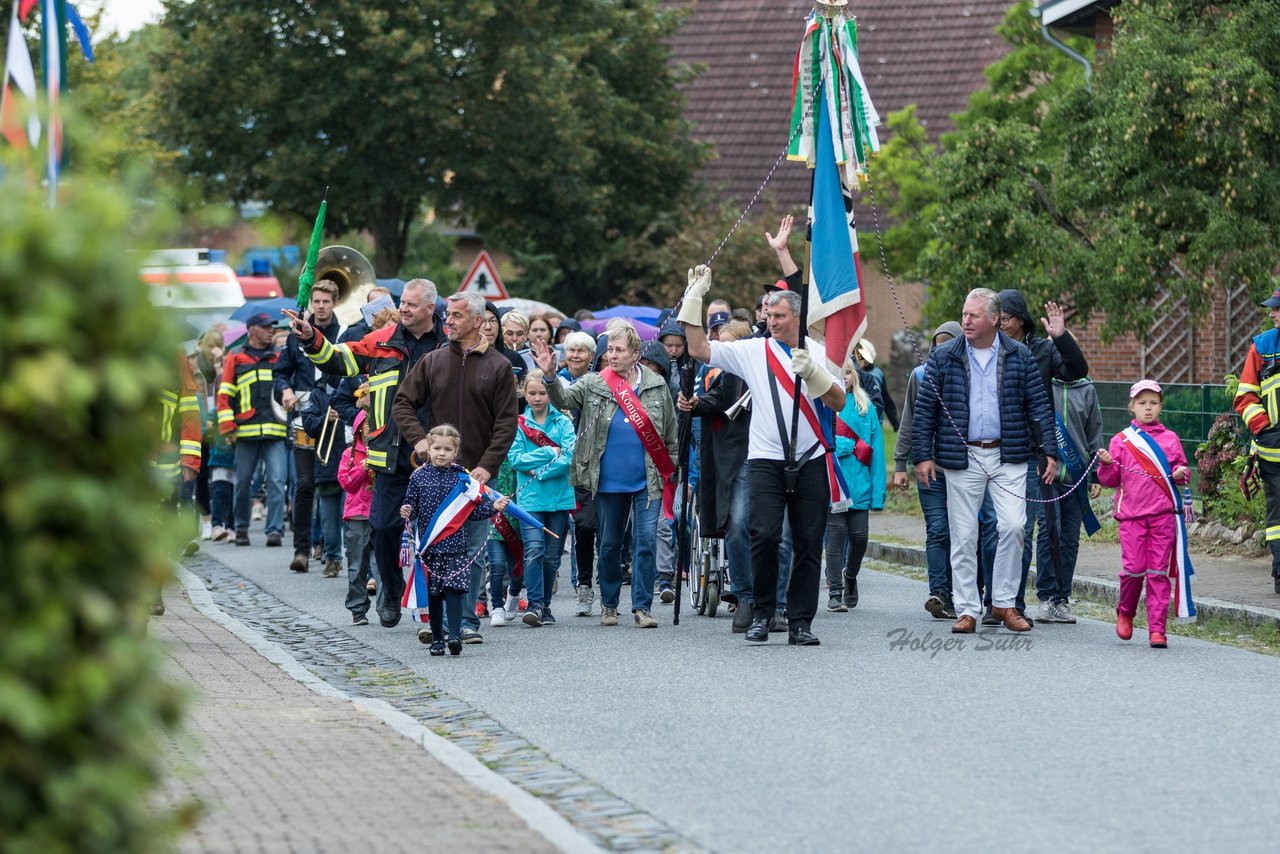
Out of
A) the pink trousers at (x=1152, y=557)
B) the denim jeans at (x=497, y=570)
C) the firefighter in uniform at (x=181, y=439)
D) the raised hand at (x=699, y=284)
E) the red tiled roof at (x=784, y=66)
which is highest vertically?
the red tiled roof at (x=784, y=66)

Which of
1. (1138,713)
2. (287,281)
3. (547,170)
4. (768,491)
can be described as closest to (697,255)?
(547,170)

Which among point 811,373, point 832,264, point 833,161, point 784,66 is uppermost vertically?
point 784,66

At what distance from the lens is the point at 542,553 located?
13.0 metres

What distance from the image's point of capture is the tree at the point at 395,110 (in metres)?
35.6

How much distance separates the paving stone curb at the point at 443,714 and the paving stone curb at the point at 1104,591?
530cm

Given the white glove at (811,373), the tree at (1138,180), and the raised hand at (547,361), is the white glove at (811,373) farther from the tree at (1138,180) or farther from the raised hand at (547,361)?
the tree at (1138,180)

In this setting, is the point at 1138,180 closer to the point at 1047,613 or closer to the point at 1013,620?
the point at 1047,613

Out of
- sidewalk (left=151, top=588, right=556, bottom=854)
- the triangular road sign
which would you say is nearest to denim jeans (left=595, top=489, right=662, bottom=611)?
sidewalk (left=151, top=588, right=556, bottom=854)

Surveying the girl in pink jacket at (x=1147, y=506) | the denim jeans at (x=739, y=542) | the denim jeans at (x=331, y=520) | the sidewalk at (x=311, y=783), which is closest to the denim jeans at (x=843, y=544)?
the denim jeans at (x=739, y=542)

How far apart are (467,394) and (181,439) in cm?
251

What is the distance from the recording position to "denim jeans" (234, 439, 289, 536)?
61.8 ft

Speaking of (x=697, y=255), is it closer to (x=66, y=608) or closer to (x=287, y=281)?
(x=287, y=281)

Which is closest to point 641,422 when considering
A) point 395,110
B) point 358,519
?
point 358,519

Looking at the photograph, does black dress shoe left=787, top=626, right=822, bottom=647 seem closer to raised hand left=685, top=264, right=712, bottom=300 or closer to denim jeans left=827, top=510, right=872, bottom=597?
raised hand left=685, top=264, right=712, bottom=300
